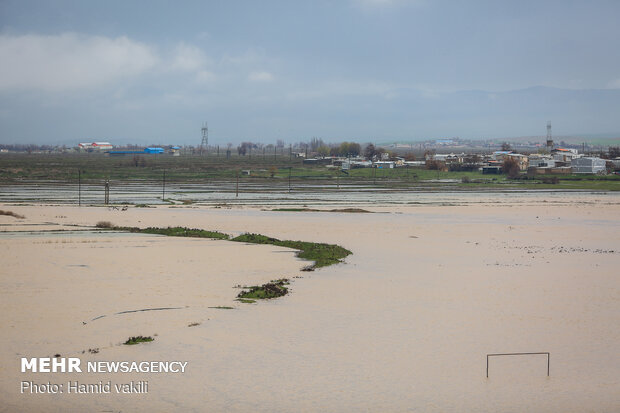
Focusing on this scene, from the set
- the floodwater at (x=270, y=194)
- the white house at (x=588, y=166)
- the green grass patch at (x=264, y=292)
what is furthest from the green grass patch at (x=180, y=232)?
the white house at (x=588, y=166)

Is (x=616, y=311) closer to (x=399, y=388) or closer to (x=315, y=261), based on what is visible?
(x=399, y=388)

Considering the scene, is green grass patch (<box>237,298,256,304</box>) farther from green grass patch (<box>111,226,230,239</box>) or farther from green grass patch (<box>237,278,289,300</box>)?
green grass patch (<box>111,226,230,239</box>)

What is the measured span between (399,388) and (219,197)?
40.6 meters

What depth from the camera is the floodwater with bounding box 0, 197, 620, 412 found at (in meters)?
9.76

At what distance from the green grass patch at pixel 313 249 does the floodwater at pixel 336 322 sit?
612 mm

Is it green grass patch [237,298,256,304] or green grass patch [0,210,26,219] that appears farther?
green grass patch [0,210,26,219]

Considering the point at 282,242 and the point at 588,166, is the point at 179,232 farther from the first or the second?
the point at 588,166

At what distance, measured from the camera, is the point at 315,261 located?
20.7 metres

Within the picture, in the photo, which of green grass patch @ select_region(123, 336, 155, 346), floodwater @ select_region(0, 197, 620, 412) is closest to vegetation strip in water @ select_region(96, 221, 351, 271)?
floodwater @ select_region(0, 197, 620, 412)

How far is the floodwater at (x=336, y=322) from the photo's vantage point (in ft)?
32.0

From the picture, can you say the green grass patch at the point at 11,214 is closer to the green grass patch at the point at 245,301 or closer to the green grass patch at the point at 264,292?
the green grass patch at the point at 264,292

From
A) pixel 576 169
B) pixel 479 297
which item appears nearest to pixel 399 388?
pixel 479 297

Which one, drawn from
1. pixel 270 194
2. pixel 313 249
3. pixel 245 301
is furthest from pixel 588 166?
pixel 245 301

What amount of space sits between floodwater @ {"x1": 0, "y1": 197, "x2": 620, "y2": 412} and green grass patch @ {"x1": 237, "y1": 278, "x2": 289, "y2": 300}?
0.40m
